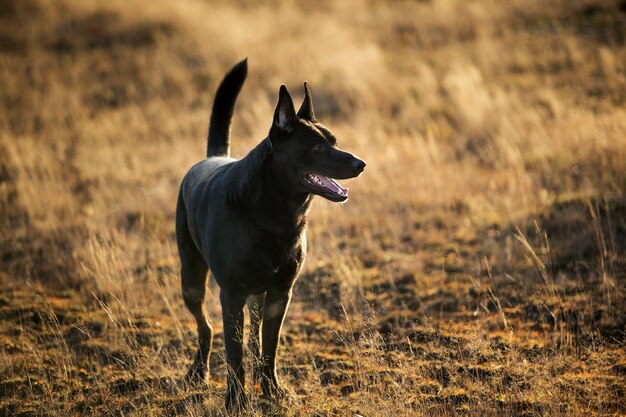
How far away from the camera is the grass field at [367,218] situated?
12.5ft

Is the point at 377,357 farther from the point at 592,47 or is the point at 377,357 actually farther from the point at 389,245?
the point at 592,47

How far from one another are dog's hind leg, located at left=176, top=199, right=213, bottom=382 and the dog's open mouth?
108cm

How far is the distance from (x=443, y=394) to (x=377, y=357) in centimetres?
47

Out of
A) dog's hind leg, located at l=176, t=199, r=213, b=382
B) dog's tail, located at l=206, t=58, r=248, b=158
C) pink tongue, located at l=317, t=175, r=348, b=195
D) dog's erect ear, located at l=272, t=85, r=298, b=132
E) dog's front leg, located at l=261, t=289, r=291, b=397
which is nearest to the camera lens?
dog's erect ear, located at l=272, t=85, r=298, b=132

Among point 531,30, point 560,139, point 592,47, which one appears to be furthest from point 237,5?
point 560,139

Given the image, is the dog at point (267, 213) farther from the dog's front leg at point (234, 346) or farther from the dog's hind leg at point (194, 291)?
the dog's hind leg at point (194, 291)

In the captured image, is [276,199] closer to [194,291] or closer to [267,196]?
[267,196]

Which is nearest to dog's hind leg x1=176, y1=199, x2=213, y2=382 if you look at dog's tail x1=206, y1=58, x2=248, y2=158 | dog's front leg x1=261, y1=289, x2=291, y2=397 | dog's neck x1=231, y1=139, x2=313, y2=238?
dog's front leg x1=261, y1=289, x2=291, y2=397

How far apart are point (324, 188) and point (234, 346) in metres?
1.05

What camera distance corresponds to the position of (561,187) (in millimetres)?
6621

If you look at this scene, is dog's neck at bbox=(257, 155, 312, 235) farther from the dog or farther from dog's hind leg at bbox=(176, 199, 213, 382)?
dog's hind leg at bbox=(176, 199, 213, 382)

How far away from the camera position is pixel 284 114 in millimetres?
3244

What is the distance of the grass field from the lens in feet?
12.5

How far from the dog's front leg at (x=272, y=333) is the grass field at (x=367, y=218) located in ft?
0.41
